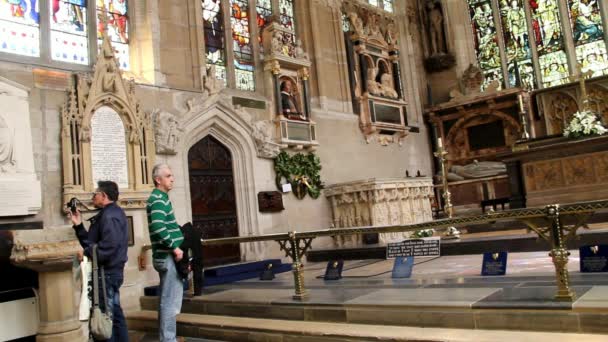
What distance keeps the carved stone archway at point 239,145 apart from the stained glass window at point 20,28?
2611mm

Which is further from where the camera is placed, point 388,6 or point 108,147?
point 388,6

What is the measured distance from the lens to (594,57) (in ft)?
42.8

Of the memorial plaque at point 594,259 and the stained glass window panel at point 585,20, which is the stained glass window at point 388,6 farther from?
the memorial plaque at point 594,259

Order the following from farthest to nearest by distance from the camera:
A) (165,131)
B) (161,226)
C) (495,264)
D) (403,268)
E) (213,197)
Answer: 1. (213,197)
2. (165,131)
3. (403,268)
4. (495,264)
5. (161,226)

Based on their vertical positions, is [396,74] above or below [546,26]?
below

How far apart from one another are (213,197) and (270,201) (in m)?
1.10

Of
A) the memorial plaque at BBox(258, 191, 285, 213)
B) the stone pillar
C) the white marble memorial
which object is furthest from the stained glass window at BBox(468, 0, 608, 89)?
the white marble memorial

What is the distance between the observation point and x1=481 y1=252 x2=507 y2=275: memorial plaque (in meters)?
4.84

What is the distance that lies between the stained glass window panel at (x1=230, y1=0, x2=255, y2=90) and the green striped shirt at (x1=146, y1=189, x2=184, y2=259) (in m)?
6.30

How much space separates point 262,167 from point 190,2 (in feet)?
10.6

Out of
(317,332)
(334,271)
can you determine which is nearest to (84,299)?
(317,332)

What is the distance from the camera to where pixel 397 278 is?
543 centimetres

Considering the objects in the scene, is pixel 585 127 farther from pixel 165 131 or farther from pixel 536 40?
pixel 165 131

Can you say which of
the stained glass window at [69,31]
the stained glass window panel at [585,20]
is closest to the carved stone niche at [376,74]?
the stained glass window panel at [585,20]
